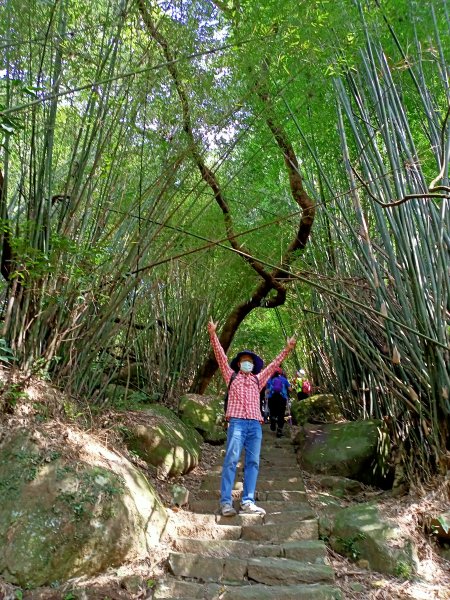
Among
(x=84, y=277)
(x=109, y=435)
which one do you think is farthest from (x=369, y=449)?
(x=84, y=277)

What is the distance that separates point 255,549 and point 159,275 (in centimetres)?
254

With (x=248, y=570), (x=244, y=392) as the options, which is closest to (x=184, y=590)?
(x=248, y=570)

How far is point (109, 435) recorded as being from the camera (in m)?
3.20

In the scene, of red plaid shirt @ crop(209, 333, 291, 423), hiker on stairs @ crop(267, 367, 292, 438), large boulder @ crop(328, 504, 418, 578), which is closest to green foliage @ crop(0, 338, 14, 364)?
red plaid shirt @ crop(209, 333, 291, 423)

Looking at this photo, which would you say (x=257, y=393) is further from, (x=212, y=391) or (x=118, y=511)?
(x=212, y=391)

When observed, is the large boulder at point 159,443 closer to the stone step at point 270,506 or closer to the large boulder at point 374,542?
the stone step at point 270,506

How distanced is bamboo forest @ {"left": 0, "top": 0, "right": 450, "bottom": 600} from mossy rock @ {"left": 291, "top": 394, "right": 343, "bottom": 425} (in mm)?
1571

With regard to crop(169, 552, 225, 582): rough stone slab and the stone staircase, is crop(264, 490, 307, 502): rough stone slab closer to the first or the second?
the stone staircase

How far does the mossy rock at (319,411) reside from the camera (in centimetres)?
595

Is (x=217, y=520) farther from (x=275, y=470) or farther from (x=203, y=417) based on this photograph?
(x=203, y=417)

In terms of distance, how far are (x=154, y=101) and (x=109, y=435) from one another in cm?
234

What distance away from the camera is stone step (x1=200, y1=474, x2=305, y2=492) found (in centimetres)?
364

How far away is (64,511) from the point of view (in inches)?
91.0

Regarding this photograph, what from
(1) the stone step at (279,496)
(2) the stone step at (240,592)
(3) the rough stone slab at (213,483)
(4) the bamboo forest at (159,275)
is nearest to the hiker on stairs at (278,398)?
(4) the bamboo forest at (159,275)
